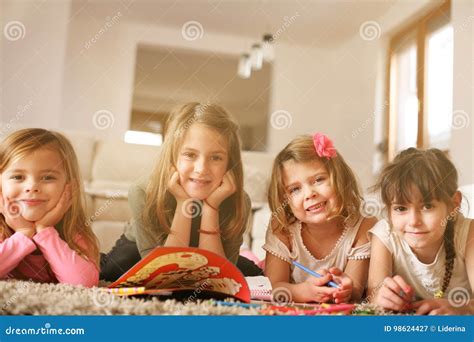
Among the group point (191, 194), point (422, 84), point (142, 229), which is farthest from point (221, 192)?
point (422, 84)

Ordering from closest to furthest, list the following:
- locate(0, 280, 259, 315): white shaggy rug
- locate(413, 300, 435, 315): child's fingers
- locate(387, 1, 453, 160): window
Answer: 1. locate(0, 280, 259, 315): white shaggy rug
2. locate(413, 300, 435, 315): child's fingers
3. locate(387, 1, 453, 160): window

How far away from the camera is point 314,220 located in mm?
1164

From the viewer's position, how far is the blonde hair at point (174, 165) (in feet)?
3.65

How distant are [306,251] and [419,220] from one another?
24 centimetres

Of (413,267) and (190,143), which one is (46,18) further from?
(413,267)

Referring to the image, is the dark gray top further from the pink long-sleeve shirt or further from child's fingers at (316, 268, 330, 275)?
child's fingers at (316, 268, 330, 275)

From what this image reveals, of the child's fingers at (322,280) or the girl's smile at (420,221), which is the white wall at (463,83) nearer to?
the girl's smile at (420,221)

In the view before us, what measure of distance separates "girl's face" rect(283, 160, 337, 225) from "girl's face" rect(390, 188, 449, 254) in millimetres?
143

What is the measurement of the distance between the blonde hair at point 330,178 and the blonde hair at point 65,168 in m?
0.39

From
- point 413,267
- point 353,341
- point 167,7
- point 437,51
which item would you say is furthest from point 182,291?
point 437,51

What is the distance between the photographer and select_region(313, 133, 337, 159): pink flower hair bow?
1.16 metres

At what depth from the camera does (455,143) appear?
124cm

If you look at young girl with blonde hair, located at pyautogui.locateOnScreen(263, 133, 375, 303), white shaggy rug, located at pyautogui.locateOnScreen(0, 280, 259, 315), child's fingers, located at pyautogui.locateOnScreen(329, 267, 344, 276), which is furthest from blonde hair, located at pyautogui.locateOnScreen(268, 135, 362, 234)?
white shaggy rug, located at pyautogui.locateOnScreen(0, 280, 259, 315)

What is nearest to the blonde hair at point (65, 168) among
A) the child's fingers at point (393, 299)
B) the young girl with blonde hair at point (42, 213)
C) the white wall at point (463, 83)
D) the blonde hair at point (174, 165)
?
the young girl with blonde hair at point (42, 213)
